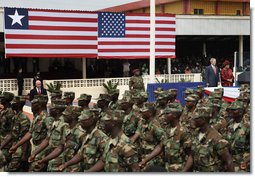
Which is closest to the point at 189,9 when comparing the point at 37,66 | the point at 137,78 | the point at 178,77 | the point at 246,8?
the point at 246,8

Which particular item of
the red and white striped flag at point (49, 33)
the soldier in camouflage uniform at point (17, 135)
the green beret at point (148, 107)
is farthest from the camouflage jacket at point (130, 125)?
the red and white striped flag at point (49, 33)

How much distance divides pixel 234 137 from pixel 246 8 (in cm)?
2367

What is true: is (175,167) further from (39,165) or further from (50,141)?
(39,165)

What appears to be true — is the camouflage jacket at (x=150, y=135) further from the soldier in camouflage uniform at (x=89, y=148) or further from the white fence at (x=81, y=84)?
the white fence at (x=81, y=84)

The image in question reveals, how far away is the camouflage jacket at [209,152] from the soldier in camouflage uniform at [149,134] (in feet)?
2.08

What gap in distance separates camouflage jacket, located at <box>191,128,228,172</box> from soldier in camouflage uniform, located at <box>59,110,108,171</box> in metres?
1.01

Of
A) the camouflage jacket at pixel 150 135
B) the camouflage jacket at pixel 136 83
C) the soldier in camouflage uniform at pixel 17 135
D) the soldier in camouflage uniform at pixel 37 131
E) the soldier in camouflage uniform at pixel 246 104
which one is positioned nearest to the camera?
the camouflage jacket at pixel 150 135

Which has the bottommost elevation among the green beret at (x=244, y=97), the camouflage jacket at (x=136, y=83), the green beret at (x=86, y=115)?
the green beret at (x=86, y=115)

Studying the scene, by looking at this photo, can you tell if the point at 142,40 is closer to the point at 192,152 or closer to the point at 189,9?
the point at 189,9

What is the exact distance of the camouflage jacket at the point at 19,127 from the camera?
6.79m

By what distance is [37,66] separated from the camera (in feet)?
66.7

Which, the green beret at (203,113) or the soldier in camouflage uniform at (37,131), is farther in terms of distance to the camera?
the soldier in camouflage uniform at (37,131)

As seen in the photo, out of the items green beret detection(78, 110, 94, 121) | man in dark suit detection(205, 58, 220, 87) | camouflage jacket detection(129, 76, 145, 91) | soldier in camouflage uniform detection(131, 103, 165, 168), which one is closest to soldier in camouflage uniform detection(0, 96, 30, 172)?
green beret detection(78, 110, 94, 121)

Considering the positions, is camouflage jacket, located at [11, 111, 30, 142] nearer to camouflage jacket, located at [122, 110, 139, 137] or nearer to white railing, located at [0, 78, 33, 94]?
camouflage jacket, located at [122, 110, 139, 137]
